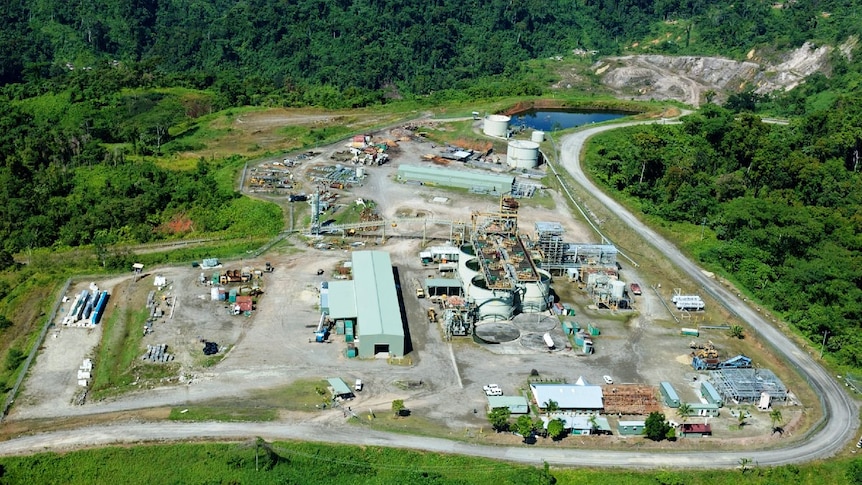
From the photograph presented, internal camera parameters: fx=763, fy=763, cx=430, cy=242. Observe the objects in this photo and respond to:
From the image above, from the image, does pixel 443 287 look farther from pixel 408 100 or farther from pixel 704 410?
pixel 408 100

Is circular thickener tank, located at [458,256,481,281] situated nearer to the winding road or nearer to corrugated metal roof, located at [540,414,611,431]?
corrugated metal roof, located at [540,414,611,431]

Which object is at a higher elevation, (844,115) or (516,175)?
(844,115)

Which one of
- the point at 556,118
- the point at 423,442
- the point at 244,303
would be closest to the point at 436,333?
the point at 423,442

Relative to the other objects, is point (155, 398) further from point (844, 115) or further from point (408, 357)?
point (844, 115)

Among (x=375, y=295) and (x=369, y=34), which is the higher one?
(x=369, y=34)

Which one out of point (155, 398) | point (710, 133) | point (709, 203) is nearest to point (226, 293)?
point (155, 398)

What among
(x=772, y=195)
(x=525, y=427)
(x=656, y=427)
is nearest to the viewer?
(x=525, y=427)
